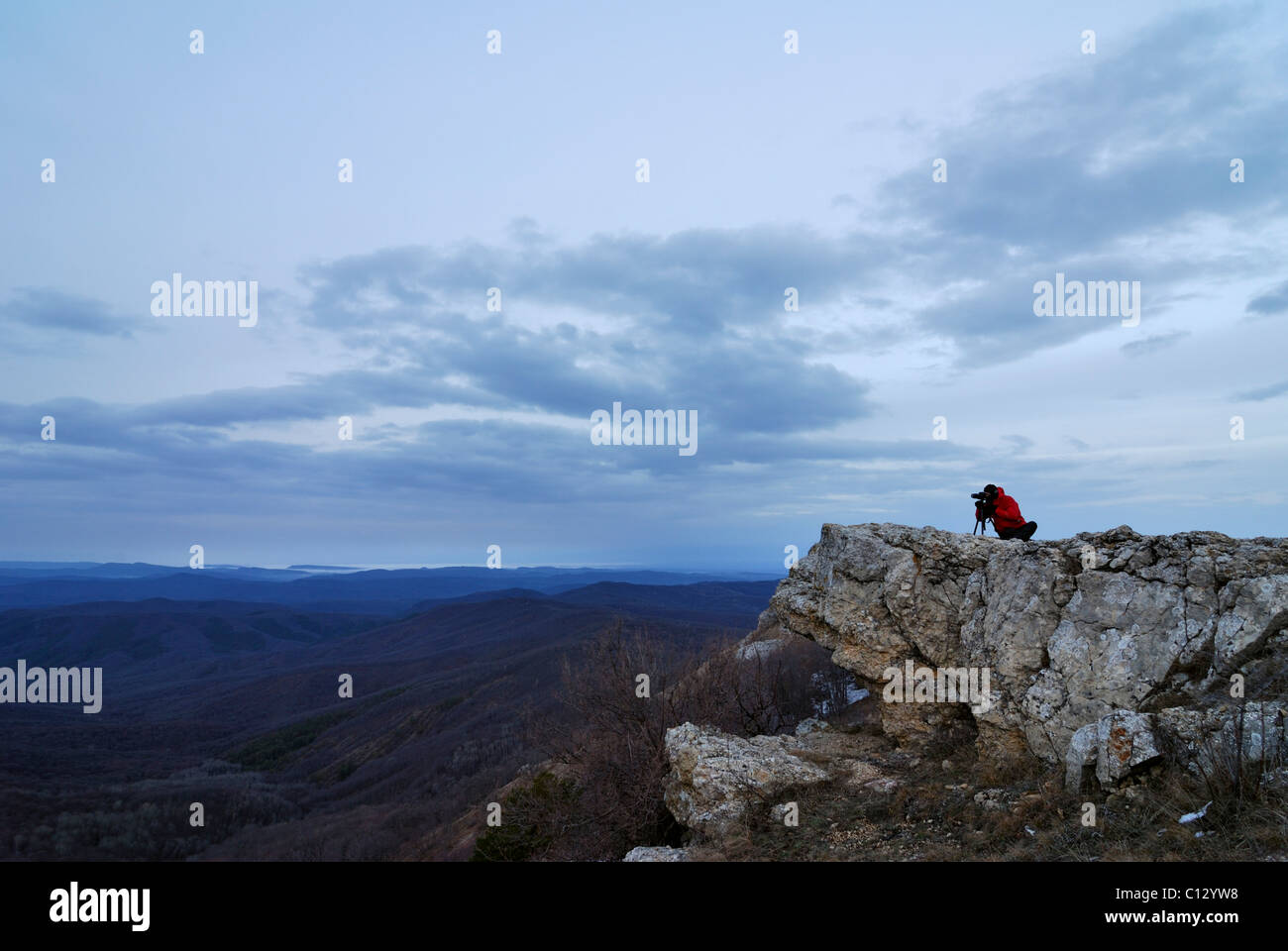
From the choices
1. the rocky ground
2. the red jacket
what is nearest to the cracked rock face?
the rocky ground

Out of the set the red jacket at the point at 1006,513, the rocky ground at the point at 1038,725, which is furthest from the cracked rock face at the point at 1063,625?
the red jacket at the point at 1006,513

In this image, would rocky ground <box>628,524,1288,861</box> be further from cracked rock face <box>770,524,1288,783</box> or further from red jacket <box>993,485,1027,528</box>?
red jacket <box>993,485,1027,528</box>

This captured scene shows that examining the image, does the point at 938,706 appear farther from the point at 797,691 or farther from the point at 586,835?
the point at 797,691

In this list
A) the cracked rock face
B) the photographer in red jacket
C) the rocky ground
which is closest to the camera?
the rocky ground

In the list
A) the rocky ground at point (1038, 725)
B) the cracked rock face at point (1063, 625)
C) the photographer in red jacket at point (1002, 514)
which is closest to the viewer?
the rocky ground at point (1038, 725)

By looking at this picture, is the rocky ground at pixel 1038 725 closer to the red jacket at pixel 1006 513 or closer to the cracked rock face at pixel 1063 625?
the cracked rock face at pixel 1063 625

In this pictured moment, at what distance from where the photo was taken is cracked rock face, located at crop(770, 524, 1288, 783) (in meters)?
10.2

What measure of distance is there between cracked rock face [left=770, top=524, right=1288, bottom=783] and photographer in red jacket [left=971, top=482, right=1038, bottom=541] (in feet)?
2.03

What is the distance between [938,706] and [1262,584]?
272 inches

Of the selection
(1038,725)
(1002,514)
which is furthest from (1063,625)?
(1002,514)

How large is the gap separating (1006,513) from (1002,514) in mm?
94

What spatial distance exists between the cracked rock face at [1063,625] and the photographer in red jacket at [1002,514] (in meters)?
0.62

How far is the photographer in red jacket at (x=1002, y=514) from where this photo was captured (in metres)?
15.9
